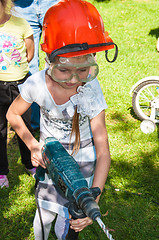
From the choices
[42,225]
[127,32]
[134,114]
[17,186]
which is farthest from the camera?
[127,32]

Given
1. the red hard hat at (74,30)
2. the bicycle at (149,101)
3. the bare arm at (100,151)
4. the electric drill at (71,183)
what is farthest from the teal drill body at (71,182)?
the bicycle at (149,101)

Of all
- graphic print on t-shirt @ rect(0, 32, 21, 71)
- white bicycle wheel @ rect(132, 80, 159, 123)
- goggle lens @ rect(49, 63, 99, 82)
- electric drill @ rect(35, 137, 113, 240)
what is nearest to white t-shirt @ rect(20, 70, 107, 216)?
goggle lens @ rect(49, 63, 99, 82)

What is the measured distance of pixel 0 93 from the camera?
123 inches

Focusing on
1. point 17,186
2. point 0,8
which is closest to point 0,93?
point 0,8

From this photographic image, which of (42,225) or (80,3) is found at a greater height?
(80,3)

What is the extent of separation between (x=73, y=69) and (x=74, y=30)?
9.5 inches

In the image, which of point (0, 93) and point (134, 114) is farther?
point (134, 114)

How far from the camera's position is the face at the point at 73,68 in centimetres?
180

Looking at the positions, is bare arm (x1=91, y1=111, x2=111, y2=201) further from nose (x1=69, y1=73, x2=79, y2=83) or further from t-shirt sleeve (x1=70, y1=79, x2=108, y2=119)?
nose (x1=69, y1=73, x2=79, y2=83)

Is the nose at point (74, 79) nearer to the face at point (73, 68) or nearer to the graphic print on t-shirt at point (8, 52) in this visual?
the face at point (73, 68)

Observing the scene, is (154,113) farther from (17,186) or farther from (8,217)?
(8,217)

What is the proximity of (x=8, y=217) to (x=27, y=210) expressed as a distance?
222 mm

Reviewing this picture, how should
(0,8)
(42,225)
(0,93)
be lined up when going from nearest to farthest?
(42,225), (0,8), (0,93)

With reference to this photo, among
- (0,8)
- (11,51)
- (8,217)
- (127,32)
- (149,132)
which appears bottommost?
(8,217)
